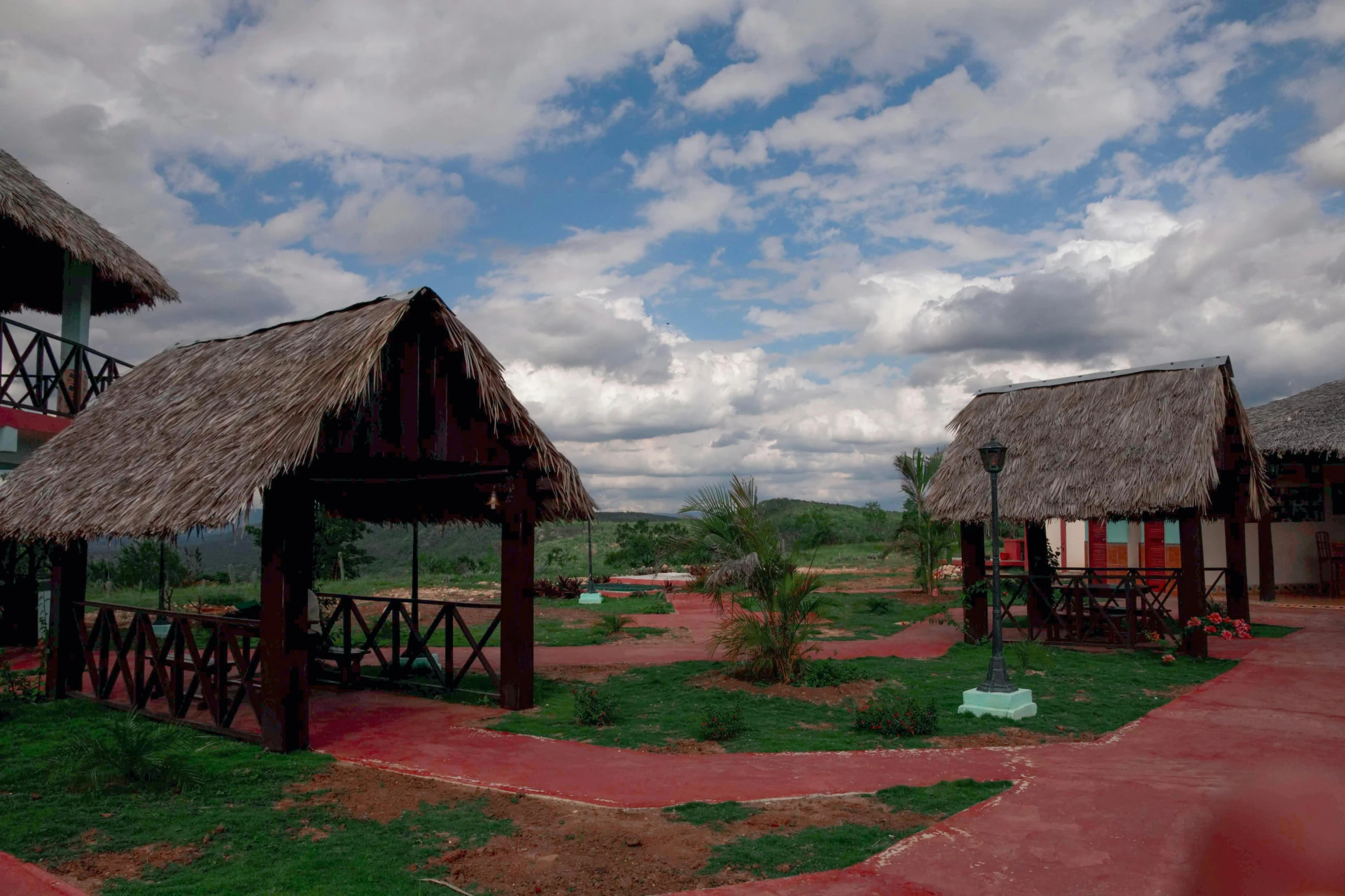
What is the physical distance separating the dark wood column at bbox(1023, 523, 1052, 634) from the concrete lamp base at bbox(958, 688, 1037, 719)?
5.10m

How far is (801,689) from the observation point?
33.0ft

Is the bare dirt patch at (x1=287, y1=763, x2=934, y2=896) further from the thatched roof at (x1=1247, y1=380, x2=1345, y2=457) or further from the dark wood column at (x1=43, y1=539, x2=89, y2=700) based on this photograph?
the thatched roof at (x1=1247, y1=380, x2=1345, y2=457)

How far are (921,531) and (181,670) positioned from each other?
17002 mm

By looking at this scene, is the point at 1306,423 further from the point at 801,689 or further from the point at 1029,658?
the point at 801,689

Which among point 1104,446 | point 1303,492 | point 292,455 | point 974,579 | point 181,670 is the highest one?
point 1104,446

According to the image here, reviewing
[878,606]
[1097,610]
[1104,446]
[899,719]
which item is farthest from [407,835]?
[878,606]

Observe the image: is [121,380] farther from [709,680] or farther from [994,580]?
[994,580]

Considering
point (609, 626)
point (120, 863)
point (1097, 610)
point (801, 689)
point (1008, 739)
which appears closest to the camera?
point (120, 863)

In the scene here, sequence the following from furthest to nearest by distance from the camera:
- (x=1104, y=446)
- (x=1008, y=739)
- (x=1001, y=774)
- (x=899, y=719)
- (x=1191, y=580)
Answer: (x=1104, y=446) < (x=1191, y=580) < (x=899, y=719) < (x=1008, y=739) < (x=1001, y=774)

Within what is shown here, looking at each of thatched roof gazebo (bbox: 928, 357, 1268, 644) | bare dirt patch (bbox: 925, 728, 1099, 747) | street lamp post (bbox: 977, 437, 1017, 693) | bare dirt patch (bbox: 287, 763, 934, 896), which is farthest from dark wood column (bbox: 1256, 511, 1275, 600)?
bare dirt patch (bbox: 287, 763, 934, 896)

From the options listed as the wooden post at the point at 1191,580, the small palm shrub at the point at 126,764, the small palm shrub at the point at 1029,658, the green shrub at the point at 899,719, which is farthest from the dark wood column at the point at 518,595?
the wooden post at the point at 1191,580

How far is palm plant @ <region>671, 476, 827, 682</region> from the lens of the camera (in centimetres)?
1047

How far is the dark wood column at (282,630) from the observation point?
23.9 ft

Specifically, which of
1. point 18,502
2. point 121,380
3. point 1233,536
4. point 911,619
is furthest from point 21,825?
point 1233,536
